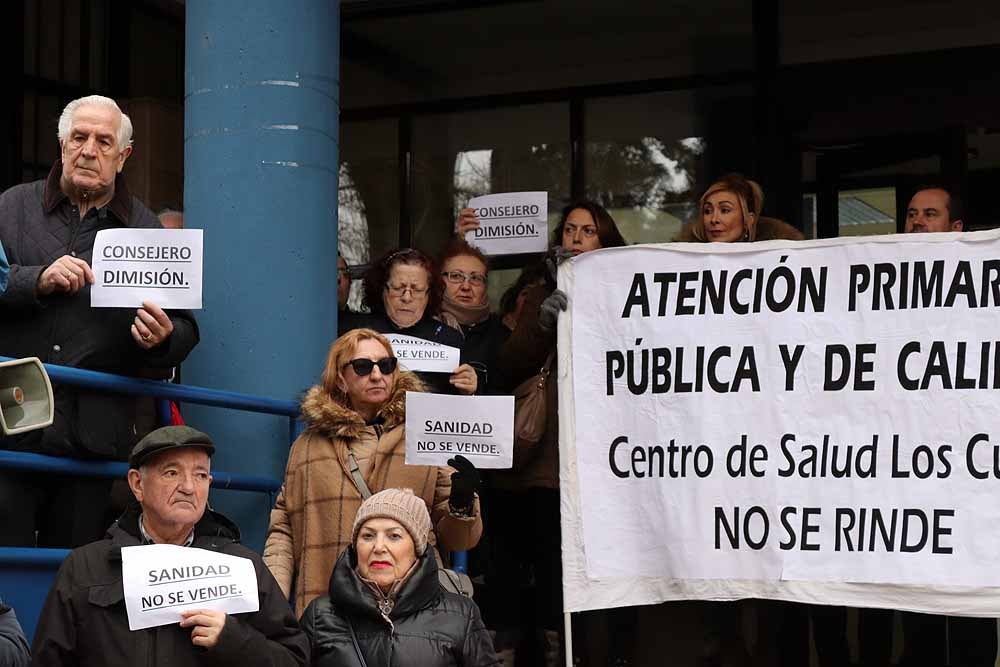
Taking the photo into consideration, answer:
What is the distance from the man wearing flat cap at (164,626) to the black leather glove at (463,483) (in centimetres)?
105

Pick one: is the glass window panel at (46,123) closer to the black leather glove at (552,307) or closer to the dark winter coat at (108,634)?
the black leather glove at (552,307)

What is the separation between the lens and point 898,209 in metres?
10.8

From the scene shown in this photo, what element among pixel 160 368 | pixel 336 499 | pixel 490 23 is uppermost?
pixel 490 23

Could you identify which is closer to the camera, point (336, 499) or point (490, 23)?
point (336, 499)

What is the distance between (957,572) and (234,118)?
370cm

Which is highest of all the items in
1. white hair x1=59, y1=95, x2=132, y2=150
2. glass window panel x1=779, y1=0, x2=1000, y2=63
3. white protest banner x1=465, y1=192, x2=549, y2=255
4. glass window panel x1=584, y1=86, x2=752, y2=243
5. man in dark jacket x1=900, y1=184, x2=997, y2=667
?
glass window panel x1=779, y1=0, x2=1000, y2=63

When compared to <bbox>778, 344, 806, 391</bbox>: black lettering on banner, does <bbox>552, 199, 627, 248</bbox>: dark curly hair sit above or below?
above

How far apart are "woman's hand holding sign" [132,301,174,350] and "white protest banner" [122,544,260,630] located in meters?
1.36

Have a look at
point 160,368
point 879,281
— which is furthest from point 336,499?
point 879,281

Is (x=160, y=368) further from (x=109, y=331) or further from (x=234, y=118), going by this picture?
(x=234, y=118)

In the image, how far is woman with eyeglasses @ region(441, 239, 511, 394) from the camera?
7801 millimetres

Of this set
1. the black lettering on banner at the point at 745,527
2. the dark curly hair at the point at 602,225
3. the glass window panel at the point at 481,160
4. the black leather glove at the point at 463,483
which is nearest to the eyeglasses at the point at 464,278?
the dark curly hair at the point at 602,225

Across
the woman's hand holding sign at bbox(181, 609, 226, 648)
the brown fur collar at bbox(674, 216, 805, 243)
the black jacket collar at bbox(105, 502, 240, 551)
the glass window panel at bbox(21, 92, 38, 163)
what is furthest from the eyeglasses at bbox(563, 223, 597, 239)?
the glass window panel at bbox(21, 92, 38, 163)

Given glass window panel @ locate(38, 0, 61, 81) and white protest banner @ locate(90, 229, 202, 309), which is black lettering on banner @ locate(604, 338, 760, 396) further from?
glass window panel @ locate(38, 0, 61, 81)
